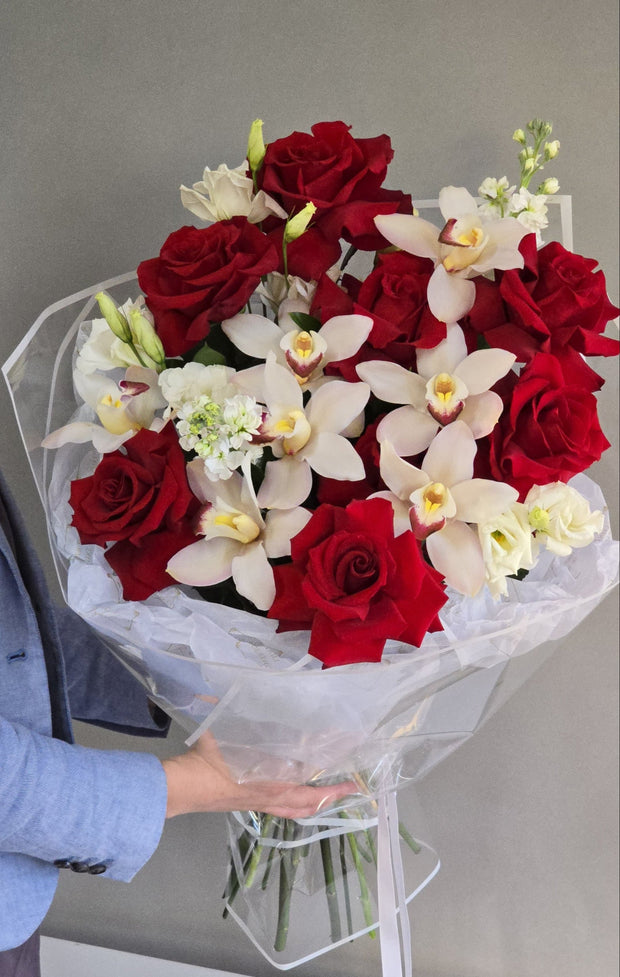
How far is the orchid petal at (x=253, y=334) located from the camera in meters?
0.68

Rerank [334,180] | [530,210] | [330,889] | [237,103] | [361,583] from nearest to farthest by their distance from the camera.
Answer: [361,583] → [334,180] → [530,210] → [330,889] → [237,103]

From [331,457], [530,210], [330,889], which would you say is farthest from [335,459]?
[330,889]

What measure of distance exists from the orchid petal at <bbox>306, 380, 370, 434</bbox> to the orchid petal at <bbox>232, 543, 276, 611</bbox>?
0.37 feet

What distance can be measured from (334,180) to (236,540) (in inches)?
12.4

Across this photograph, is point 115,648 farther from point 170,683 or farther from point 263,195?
point 263,195

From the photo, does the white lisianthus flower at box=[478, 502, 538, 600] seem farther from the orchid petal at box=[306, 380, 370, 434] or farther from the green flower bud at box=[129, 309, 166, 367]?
the green flower bud at box=[129, 309, 166, 367]

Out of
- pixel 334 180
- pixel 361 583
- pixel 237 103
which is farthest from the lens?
pixel 237 103

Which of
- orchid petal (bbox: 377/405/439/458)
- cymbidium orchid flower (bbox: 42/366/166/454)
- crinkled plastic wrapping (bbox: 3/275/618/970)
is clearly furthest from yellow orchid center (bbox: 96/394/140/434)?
orchid petal (bbox: 377/405/439/458)

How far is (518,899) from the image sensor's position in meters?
1.21

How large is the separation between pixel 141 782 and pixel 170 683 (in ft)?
0.37

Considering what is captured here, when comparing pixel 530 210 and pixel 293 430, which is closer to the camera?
pixel 293 430

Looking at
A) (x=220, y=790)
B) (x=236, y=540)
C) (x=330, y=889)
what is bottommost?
(x=330, y=889)

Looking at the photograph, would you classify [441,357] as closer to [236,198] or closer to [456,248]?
[456,248]

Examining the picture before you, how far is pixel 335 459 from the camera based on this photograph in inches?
25.0
